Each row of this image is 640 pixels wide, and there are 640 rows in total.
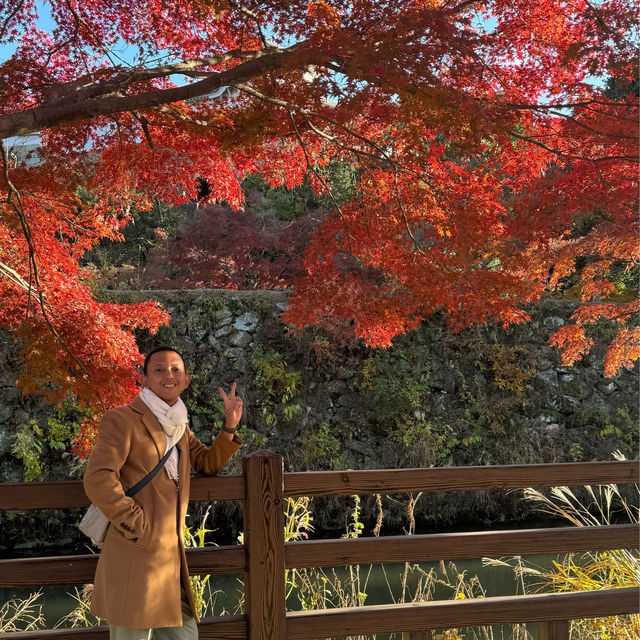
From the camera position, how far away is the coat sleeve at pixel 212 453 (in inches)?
102

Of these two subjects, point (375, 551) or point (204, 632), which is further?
point (375, 551)

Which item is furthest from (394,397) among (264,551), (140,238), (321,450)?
(140,238)

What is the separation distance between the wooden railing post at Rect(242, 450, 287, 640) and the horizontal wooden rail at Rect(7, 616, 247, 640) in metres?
0.05

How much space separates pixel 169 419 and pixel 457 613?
148 centimetres

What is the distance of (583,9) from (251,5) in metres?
2.29

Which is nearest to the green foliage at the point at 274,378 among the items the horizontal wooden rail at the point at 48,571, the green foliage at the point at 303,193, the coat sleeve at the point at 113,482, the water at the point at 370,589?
the water at the point at 370,589

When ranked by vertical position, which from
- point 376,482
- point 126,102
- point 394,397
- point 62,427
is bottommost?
point 376,482

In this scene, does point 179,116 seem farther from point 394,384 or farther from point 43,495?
point 394,384

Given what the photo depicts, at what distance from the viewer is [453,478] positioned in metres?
2.79

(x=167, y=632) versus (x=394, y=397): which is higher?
(x=394, y=397)

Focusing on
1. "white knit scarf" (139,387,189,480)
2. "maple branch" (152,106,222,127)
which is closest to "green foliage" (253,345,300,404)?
"maple branch" (152,106,222,127)

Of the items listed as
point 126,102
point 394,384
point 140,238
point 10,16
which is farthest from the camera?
point 140,238

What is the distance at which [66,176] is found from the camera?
482 centimetres

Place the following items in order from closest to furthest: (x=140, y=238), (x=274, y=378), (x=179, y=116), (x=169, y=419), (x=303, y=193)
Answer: (x=169, y=419) < (x=179, y=116) < (x=274, y=378) < (x=140, y=238) < (x=303, y=193)
